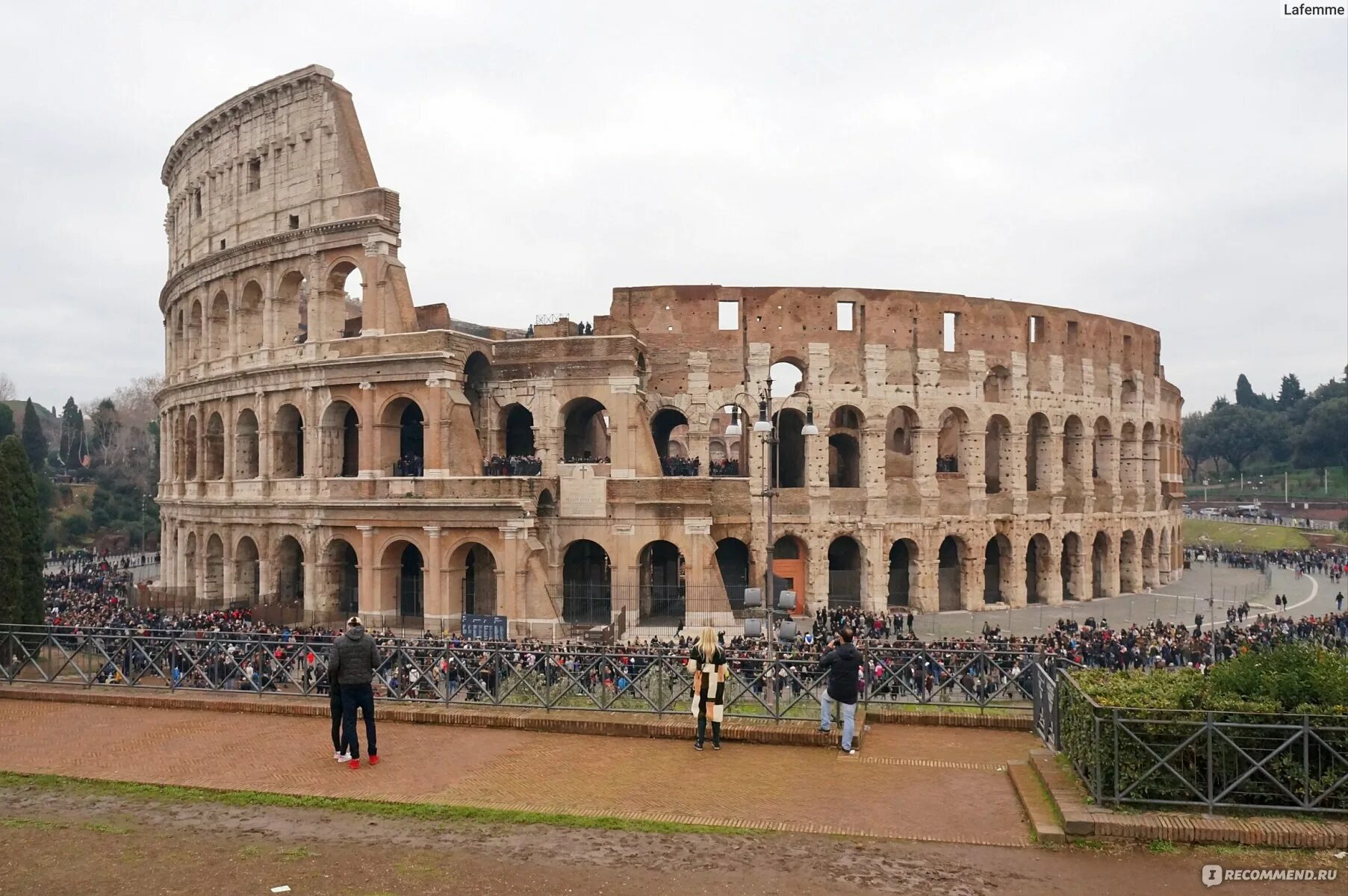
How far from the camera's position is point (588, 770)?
1071 centimetres

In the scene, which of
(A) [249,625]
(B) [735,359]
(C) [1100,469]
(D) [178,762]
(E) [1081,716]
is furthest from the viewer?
(C) [1100,469]

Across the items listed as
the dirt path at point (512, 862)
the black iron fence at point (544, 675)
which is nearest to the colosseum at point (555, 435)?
the black iron fence at point (544, 675)

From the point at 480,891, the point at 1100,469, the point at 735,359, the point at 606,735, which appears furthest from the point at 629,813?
the point at 1100,469

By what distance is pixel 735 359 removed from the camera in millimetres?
34094

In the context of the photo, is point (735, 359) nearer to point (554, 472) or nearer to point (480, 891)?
point (554, 472)

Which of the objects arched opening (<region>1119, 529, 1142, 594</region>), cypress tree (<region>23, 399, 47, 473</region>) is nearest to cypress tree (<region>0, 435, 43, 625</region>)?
arched opening (<region>1119, 529, 1142, 594</region>)

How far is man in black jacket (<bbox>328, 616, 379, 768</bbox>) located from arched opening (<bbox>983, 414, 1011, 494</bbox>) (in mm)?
30252

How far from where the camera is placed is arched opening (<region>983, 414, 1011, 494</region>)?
1483 inches

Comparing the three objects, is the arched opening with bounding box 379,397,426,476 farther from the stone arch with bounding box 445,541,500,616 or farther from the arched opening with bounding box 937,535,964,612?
the arched opening with bounding box 937,535,964,612

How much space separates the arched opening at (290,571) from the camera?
33478mm

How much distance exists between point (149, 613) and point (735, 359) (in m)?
22.6

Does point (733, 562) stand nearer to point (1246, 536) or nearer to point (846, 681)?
point (846, 681)

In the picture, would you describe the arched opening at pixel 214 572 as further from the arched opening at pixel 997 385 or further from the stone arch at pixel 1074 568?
the stone arch at pixel 1074 568

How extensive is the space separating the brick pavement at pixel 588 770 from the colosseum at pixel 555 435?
16.2 meters
